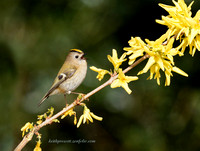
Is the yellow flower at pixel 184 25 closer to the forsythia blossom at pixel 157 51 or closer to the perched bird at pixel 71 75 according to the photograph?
the forsythia blossom at pixel 157 51

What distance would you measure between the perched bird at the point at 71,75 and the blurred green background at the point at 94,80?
1042 mm

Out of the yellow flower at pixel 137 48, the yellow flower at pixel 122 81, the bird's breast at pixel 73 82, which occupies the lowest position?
the yellow flower at pixel 122 81

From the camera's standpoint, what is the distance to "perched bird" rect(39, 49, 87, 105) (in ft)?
12.1

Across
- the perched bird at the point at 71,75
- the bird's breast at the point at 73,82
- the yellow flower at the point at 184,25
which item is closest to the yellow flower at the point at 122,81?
the yellow flower at the point at 184,25

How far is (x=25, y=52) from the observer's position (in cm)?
527

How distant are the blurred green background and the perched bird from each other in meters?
1.04

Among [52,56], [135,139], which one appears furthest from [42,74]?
[135,139]

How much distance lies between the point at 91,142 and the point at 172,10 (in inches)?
147

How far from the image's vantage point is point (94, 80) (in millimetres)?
5188

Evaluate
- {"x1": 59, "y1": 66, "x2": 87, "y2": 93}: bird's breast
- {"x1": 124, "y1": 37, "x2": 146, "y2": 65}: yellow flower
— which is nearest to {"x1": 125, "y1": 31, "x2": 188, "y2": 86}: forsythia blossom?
{"x1": 124, "y1": 37, "x2": 146, "y2": 65}: yellow flower

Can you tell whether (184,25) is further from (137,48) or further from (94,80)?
(94,80)

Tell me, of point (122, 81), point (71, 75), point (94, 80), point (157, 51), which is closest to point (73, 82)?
point (71, 75)

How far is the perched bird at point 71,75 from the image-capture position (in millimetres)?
3691

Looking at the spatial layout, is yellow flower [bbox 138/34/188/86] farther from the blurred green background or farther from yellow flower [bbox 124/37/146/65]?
the blurred green background
